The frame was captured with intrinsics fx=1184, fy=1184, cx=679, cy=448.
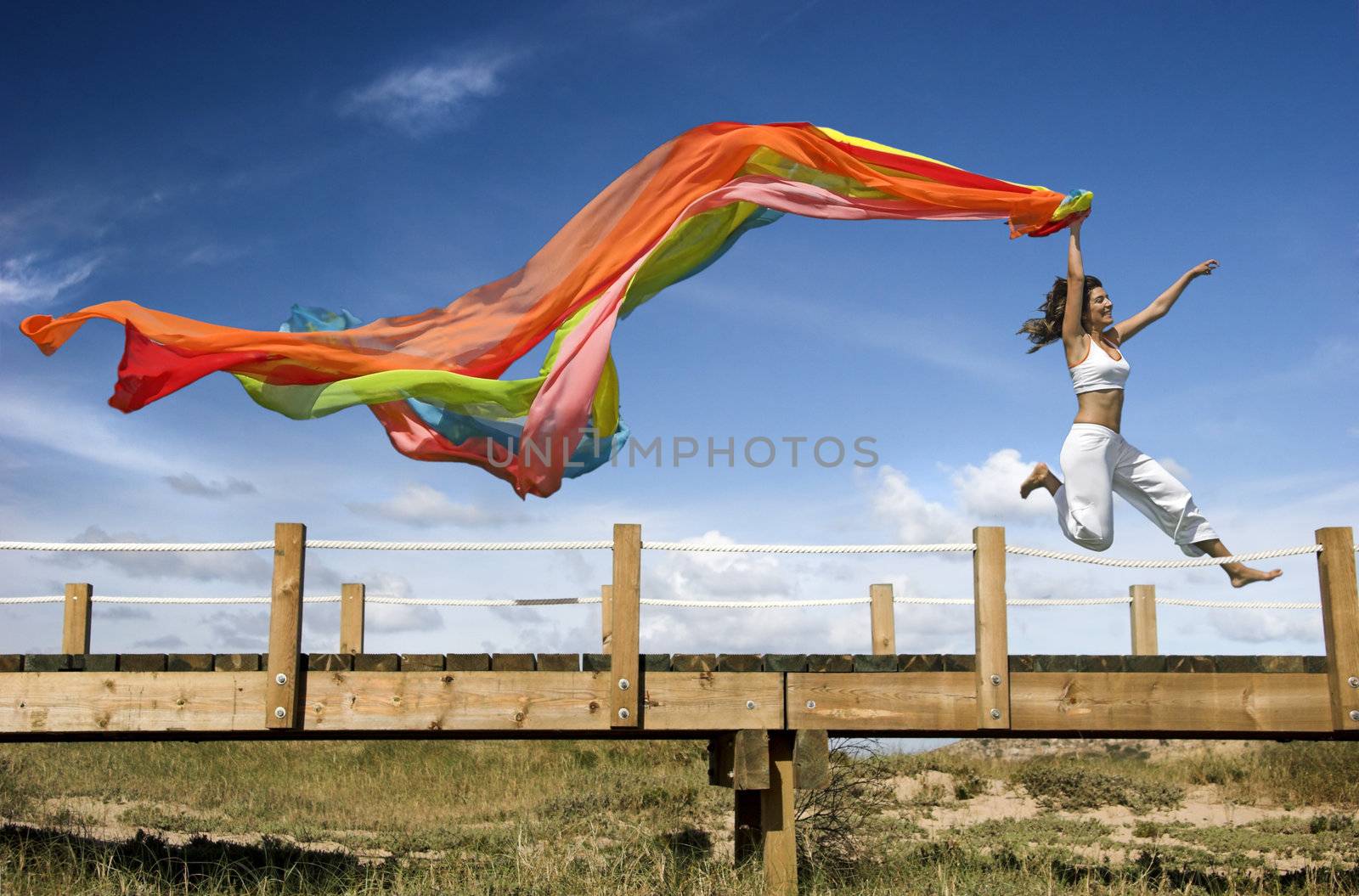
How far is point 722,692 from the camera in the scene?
7387 millimetres

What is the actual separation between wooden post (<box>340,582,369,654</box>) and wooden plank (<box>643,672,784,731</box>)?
4.92 meters

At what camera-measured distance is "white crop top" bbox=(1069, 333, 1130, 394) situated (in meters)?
8.45

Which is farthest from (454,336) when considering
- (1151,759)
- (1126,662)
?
(1151,759)

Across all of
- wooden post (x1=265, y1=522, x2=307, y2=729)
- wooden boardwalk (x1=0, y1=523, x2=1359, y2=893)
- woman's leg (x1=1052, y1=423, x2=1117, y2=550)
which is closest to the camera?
wooden post (x1=265, y1=522, x2=307, y2=729)

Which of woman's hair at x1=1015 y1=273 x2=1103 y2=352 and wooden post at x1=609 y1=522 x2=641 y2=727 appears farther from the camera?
woman's hair at x1=1015 y1=273 x2=1103 y2=352

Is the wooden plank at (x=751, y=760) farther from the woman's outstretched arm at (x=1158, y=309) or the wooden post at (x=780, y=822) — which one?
the woman's outstretched arm at (x=1158, y=309)

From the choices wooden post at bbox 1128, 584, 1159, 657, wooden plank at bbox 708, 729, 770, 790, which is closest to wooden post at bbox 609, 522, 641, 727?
wooden plank at bbox 708, 729, 770, 790

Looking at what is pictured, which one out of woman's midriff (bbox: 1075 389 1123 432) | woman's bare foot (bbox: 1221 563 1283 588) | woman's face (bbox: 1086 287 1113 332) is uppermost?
woman's face (bbox: 1086 287 1113 332)

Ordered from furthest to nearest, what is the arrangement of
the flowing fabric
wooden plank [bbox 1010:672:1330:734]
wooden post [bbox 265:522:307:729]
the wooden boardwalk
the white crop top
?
the flowing fabric
the white crop top
wooden plank [bbox 1010:672:1330:734]
the wooden boardwalk
wooden post [bbox 265:522:307:729]

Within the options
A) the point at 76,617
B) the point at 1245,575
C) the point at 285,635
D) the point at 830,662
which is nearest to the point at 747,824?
the point at 830,662

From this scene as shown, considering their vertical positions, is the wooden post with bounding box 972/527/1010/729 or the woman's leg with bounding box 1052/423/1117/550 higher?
the woman's leg with bounding box 1052/423/1117/550

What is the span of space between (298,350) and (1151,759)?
18.0 m

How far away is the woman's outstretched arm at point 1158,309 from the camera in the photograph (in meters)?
8.73

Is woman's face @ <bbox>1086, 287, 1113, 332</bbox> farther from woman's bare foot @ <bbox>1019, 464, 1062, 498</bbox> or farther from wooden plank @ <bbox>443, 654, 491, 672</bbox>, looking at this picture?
wooden plank @ <bbox>443, 654, 491, 672</bbox>
